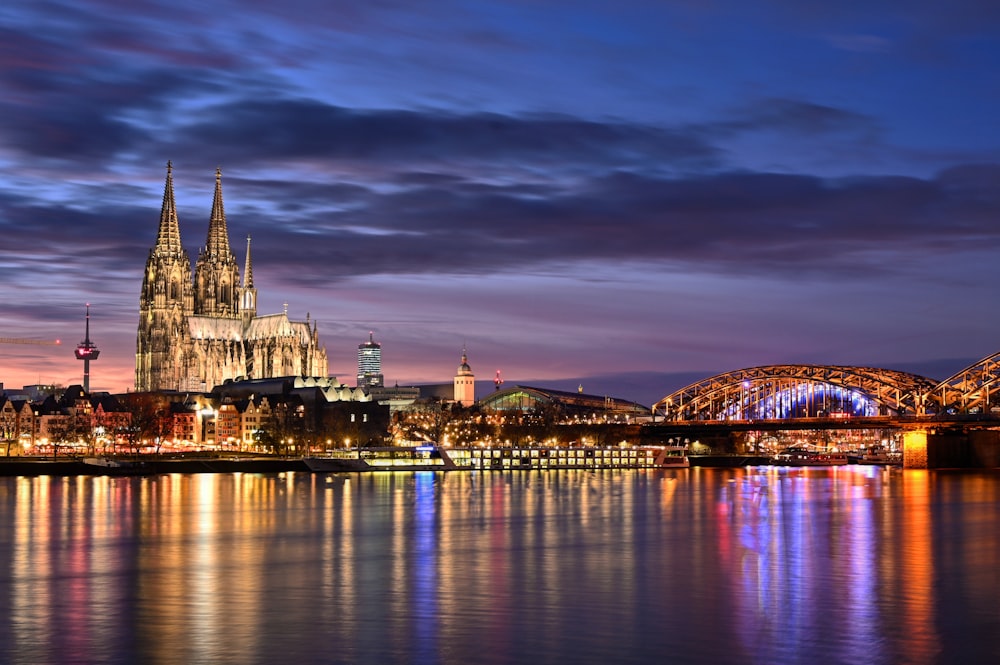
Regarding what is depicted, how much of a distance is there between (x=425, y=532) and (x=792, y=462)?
112 metres

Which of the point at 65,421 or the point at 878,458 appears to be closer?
the point at 65,421

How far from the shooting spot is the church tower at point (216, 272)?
7525 inches

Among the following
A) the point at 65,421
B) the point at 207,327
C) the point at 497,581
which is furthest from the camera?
the point at 207,327

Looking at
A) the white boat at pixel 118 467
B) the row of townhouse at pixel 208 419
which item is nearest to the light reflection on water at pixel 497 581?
the white boat at pixel 118 467

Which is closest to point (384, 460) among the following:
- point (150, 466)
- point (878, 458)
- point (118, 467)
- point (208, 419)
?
point (150, 466)

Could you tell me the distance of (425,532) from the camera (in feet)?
159

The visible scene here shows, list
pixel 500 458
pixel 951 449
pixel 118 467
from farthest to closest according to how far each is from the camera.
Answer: pixel 951 449 < pixel 500 458 < pixel 118 467

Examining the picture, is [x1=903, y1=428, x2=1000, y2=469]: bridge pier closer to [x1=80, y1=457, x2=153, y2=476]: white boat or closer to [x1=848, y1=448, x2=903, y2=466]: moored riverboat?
[x1=848, y1=448, x2=903, y2=466]: moored riverboat

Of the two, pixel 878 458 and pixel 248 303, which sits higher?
pixel 248 303

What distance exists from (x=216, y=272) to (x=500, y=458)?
270 feet

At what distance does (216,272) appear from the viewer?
192 metres

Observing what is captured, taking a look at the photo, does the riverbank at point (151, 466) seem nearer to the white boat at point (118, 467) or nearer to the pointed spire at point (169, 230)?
the white boat at point (118, 467)

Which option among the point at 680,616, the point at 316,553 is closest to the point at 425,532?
the point at 316,553

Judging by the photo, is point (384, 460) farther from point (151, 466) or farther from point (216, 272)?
point (216, 272)
